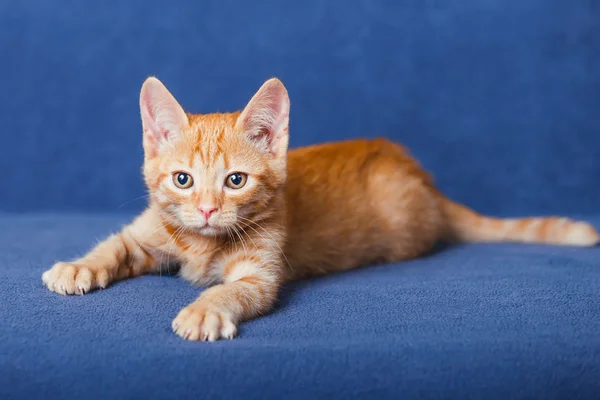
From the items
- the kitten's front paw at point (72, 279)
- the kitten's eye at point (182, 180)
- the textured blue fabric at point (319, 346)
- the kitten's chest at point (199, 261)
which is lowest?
the textured blue fabric at point (319, 346)

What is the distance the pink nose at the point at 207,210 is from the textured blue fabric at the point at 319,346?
23 cm

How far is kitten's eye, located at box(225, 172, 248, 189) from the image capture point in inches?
69.0

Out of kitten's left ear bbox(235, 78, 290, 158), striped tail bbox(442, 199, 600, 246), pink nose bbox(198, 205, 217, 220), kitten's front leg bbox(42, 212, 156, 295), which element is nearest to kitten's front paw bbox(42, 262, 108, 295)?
kitten's front leg bbox(42, 212, 156, 295)

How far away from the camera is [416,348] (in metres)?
1.40

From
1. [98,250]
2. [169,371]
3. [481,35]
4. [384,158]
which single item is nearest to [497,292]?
[384,158]

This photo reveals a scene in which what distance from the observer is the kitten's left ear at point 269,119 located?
1811 mm

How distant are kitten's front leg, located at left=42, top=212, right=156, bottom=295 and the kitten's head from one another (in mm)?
182

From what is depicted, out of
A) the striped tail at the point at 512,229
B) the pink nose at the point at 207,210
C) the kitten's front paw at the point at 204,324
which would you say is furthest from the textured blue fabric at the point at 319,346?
the striped tail at the point at 512,229

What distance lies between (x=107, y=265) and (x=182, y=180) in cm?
32

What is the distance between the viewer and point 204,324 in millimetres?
1431

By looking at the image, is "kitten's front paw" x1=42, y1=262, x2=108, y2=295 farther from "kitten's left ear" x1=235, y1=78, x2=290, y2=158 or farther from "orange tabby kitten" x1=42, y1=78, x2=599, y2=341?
"kitten's left ear" x1=235, y1=78, x2=290, y2=158

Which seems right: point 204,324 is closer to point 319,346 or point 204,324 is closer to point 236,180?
point 319,346

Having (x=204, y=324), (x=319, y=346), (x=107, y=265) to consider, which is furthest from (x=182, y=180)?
(x=319, y=346)

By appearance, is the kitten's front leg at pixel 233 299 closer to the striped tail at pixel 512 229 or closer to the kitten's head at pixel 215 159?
the kitten's head at pixel 215 159
